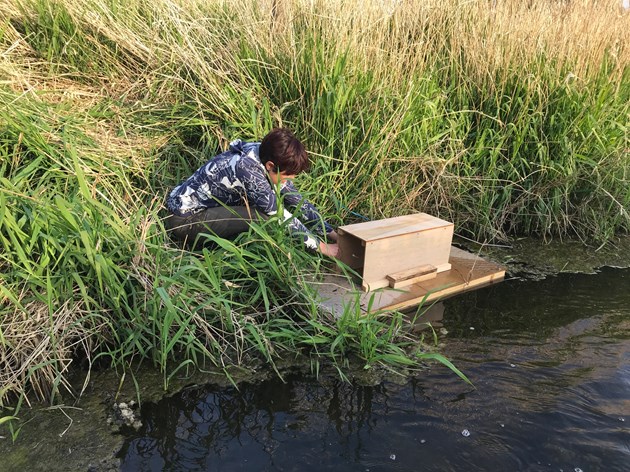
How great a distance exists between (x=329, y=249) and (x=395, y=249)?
1.21 ft

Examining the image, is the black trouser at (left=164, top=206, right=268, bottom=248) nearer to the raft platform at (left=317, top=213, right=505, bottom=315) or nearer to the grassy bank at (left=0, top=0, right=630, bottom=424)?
the grassy bank at (left=0, top=0, right=630, bottom=424)

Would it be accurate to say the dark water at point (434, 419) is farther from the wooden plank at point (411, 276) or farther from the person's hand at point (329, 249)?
the person's hand at point (329, 249)

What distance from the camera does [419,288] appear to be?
295 cm

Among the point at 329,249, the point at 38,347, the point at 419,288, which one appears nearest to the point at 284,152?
the point at 329,249

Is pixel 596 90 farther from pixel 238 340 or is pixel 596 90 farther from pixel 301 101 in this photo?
pixel 238 340

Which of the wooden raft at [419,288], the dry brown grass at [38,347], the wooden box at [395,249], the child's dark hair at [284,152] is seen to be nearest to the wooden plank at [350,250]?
the wooden box at [395,249]

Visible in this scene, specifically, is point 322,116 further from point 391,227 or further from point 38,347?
point 38,347

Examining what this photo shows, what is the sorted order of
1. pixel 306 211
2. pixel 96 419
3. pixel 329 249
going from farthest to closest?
pixel 306 211 < pixel 329 249 < pixel 96 419

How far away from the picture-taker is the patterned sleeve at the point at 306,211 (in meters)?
2.95

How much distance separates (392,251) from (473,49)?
1917 mm

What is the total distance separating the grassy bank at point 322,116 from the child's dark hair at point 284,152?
14.4 inches

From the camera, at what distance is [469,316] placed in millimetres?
2861

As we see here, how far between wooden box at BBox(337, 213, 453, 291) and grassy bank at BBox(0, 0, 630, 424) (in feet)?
0.74

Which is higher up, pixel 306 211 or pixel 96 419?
pixel 306 211
